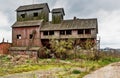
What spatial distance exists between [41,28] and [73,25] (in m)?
7.07

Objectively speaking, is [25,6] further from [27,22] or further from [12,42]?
[12,42]

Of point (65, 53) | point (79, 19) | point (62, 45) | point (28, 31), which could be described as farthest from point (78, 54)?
point (28, 31)

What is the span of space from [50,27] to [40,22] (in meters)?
Answer: 2.58

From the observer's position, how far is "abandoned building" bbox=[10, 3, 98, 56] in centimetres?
4609

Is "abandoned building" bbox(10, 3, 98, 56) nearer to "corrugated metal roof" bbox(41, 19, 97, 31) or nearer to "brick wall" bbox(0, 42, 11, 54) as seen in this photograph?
"corrugated metal roof" bbox(41, 19, 97, 31)

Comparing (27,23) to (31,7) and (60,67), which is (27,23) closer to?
(31,7)

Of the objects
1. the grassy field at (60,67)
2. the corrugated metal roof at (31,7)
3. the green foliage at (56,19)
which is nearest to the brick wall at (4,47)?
the corrugated metal roof at (31,7)

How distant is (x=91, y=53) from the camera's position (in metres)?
38.0

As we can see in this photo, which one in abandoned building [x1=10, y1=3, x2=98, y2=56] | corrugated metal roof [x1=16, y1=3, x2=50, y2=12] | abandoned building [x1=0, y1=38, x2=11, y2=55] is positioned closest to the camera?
abandoned building [x1=10, y1=3, x2=98, y2=56]

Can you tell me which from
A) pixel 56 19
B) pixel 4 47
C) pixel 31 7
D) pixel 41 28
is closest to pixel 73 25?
pixel 56 19

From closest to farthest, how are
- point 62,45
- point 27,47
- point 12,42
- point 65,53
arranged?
point 62,45 → point 65,53 → point 27,47 → point 12,42

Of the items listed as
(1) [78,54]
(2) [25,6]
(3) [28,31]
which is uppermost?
(2) [25,6]

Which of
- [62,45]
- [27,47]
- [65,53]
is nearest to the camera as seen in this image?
[62,45]

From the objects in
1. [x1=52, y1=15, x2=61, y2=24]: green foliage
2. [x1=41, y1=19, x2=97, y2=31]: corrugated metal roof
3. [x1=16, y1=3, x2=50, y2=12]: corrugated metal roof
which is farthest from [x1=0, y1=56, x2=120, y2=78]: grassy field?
[x1=16, y1=3, x2=50, y2=12]: corrugated metal roof
